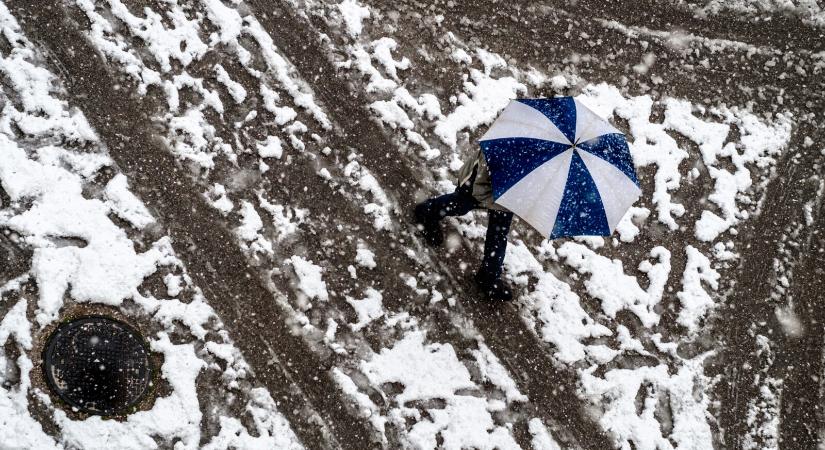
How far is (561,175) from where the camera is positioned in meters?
3.04

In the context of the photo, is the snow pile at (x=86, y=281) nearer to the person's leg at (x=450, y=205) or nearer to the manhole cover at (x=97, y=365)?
the manhole cover at (x=97, y=365)

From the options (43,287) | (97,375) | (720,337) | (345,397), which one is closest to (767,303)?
(720,337)

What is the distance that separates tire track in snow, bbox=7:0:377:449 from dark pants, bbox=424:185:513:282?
1.35m

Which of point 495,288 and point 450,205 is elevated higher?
point 450,205

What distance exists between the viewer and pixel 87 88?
4352 millimetres

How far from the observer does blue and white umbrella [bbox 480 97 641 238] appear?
304cm

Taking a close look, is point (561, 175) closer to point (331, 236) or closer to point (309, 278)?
point (331, 236)

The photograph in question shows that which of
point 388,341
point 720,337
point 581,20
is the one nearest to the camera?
point 388,341

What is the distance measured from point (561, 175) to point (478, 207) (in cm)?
73

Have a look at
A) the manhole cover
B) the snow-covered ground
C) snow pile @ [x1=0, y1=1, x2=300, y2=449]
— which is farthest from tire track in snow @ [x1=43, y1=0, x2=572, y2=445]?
the manhole cover

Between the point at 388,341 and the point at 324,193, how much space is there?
1237 mm

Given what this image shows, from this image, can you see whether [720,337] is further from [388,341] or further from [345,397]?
[345,397]

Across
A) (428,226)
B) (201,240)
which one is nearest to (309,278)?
(201,240)

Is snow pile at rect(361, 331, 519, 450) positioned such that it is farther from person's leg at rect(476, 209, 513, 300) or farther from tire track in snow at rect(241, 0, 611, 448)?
person's leg at rect(476, 209, 513, 300)
